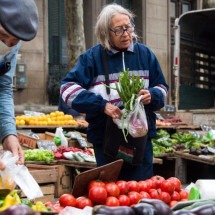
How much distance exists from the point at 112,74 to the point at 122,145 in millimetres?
569

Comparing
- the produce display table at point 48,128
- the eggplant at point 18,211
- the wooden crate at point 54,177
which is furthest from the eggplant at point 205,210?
the produce display table at point 48,128

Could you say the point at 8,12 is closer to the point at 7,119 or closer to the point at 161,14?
the point at 7,119

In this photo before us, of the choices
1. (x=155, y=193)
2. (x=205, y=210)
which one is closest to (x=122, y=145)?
(x=155, y=193)

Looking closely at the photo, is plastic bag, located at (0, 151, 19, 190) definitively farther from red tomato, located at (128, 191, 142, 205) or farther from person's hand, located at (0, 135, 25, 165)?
red tomato, located at (128, 191, 142, 205)

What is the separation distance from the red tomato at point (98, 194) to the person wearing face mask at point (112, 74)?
0.80 metres

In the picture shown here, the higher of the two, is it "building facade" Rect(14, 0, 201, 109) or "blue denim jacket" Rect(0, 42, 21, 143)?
"building facade" Rect(14, 0, 201, 109)

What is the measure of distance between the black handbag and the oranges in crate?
5750 millimetres

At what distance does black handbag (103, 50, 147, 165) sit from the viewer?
4.39 m

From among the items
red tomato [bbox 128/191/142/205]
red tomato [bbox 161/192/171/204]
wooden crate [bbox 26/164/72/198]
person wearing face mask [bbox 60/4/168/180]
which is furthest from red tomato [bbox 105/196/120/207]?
wooden crate [bbox 26/164/72/198]

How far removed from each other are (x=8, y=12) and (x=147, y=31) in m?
17.5

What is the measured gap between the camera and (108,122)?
4406 millimetres

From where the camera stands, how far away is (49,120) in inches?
409

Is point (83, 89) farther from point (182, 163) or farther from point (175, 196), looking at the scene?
point (182, 163)

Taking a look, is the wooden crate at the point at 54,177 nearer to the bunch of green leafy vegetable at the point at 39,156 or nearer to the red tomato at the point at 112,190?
the bunch of green leafy vegetable at the point at 39,156
